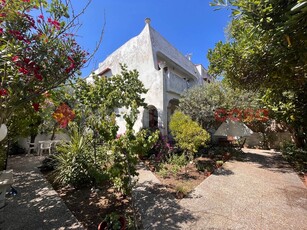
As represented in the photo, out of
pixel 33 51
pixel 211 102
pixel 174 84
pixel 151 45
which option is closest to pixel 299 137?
pixel 211 102

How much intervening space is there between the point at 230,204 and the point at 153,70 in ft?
36.7

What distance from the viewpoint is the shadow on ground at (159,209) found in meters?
4.82

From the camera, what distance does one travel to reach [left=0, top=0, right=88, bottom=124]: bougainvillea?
Answer: 3.25m

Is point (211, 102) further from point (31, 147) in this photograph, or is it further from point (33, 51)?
point (31, 147)

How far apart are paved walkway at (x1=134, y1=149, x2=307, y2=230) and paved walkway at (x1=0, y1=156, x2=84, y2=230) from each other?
2.35 meters

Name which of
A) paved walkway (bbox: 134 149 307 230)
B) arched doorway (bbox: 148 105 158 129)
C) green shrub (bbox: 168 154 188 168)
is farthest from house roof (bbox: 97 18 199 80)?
paved walkway (bbox: 134 149 307 230)

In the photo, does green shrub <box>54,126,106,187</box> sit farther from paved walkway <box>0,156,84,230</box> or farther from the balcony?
the balcony

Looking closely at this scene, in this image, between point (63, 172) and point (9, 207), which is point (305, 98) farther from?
point (9, 207)

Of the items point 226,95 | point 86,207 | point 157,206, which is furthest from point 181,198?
point 226,95

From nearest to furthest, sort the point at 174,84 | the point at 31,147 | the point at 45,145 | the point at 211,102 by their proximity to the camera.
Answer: the point at 211,102 < the point at 45,145 < the point at 174,84 < the point at 31,147

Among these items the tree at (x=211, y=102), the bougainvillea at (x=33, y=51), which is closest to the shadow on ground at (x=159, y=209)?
the bougainvillea at (x=33, y=51)

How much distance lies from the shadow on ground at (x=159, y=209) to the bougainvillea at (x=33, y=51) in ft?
14.2

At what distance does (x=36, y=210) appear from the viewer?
18.2 ft

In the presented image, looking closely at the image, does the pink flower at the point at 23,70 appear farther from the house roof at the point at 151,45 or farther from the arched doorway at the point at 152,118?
the arched doorway at the point at 152,118
